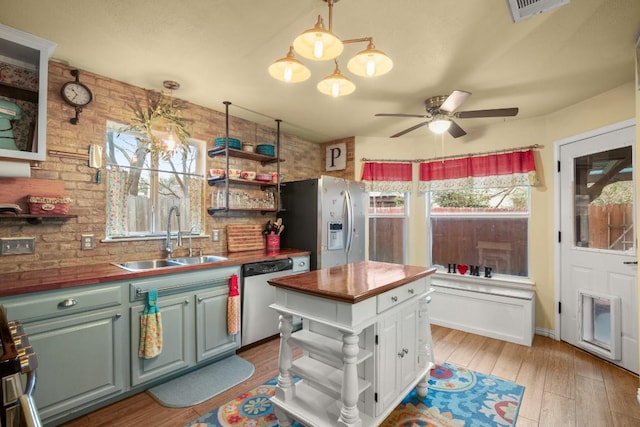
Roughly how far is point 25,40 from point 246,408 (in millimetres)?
2851

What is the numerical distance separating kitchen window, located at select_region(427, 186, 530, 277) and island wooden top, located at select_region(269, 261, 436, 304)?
6.90ft

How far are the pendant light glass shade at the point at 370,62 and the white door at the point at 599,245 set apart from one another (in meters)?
2.54

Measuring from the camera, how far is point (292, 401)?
184 cm

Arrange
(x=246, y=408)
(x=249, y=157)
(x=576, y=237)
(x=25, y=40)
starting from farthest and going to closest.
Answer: (x=249, y=157)
(x=576, y=237)
(x=246, y=408)
(x=25, y=40)

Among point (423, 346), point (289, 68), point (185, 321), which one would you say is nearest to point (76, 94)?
point (289, 68)

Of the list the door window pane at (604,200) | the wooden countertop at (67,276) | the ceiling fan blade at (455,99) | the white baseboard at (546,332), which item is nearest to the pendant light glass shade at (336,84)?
the ceiling fan blade at (455,99)

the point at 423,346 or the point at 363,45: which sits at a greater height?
the point at 363,45

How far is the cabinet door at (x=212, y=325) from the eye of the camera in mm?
2549

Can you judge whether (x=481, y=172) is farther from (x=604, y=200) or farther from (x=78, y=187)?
(x=78, y=187)

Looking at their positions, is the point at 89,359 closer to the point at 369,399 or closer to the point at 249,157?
the point at 369,399

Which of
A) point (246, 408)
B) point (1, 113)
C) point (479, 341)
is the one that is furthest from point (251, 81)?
point (479, 341)

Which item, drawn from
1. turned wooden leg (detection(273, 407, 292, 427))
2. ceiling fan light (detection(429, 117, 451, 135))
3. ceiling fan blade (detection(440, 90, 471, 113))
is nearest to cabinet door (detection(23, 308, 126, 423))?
turned wooden leg (detection(273, 407, 292, 427))

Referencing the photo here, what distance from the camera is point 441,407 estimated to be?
2115 millimetres

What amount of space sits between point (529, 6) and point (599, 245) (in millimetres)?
2506
